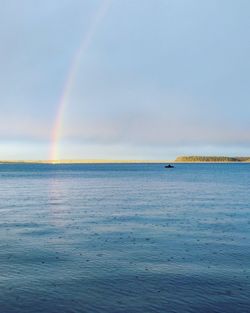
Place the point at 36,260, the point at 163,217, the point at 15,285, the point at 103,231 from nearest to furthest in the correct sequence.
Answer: the point at 15,285 → the point at 36,260 → the point at 103,231 → the point at 163,217

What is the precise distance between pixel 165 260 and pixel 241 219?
23328mm

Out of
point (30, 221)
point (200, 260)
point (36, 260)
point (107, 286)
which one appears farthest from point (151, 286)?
point (30, 221)

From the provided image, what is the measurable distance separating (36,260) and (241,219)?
2915 centimetres

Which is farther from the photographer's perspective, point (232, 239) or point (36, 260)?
point (232, 239)

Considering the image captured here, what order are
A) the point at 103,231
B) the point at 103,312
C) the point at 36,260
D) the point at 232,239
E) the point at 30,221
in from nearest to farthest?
the point at 103,312
the point at 36,260
the point at 232,239
the point at 103,231
the point at 30,221

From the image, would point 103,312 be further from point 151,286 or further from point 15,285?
point 15,285

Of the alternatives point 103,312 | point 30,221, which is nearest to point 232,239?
point 103,312

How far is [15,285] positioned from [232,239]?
21043 mm

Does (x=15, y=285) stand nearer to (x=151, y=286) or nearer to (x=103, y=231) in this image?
(x=151, y=286)

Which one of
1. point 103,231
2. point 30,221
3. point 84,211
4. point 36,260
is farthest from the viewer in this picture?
point 84,211

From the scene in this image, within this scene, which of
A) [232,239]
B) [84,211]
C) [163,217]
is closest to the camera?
[232,239]

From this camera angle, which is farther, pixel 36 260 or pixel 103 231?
pixel 103 231

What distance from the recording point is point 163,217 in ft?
167

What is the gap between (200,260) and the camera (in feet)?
94.8
